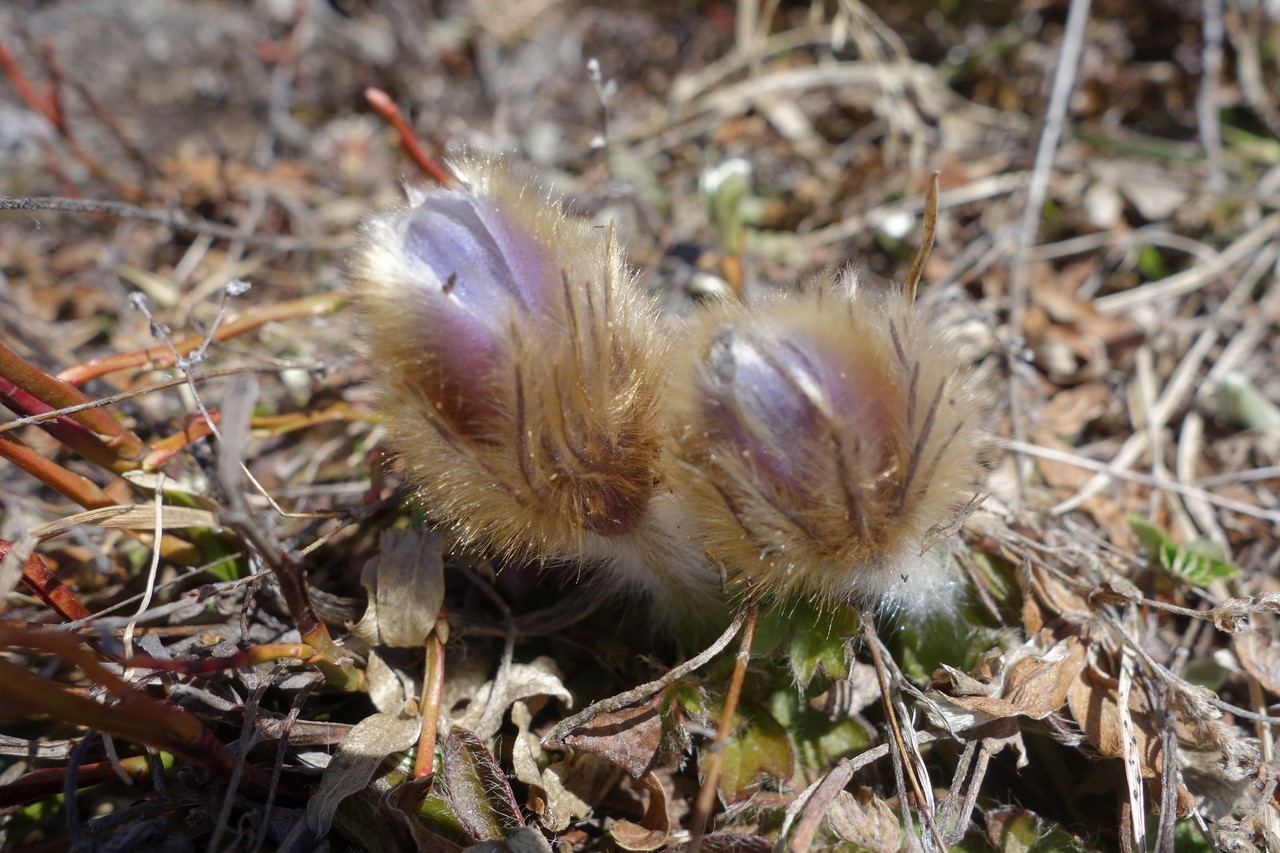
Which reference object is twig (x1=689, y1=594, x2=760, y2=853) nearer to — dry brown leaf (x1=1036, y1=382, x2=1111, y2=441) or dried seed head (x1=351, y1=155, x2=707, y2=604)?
dried seed head (x1=351, y1=155, x2=707, y2=604)

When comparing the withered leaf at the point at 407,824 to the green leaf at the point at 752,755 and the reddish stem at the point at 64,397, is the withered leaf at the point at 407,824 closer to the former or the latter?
the green leaf at the point at 752,755

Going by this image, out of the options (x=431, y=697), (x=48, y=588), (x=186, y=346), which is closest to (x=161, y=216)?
(x=186, y=346)

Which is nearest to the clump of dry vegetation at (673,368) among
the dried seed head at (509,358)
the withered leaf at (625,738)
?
the withered leaf at (625,738)

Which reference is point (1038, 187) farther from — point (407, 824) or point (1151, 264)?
point (407, 824)

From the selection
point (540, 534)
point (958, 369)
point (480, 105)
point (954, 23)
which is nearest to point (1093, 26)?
point (954, 23)


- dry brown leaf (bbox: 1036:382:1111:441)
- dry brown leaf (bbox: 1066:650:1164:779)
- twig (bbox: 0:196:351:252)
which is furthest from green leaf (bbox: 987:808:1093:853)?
twig (bbox: 0:196:351:252)

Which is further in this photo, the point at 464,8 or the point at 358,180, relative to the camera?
the point at 464,8

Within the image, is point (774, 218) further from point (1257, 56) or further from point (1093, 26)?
point (1257, 56)
